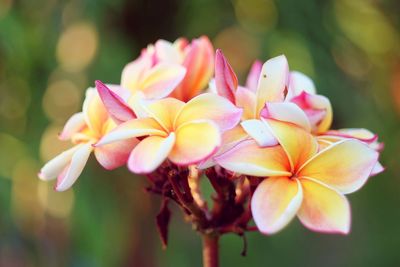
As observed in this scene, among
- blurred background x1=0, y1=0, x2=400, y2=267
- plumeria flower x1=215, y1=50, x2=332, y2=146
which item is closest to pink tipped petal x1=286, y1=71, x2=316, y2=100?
plumeria flower x1=215, y1=50, x2=332, y2=146

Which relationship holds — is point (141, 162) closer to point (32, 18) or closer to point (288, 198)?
point (288, 198)

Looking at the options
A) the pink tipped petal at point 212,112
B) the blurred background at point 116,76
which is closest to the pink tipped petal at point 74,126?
the pink tipped petal at point 212,112

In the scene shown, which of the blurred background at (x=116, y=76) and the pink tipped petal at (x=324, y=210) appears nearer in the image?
the pink tipped petal at (x=324, y=210)

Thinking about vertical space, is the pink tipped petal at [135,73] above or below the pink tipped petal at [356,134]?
above

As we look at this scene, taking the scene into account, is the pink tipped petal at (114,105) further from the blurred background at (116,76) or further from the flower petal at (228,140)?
the blurred background at (116,76)

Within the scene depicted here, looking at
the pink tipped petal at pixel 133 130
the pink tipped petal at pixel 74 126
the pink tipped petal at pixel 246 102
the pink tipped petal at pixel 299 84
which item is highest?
the pink tipped petal at pixel 133 130

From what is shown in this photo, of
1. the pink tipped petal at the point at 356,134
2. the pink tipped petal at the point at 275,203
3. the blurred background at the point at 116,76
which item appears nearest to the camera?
the pink tipped petal at the point at 275,203

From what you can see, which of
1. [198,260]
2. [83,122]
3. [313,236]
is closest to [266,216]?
[83,122]

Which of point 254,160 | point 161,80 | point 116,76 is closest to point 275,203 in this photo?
point 254,160

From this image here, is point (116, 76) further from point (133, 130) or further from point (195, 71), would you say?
point (133, 130)
